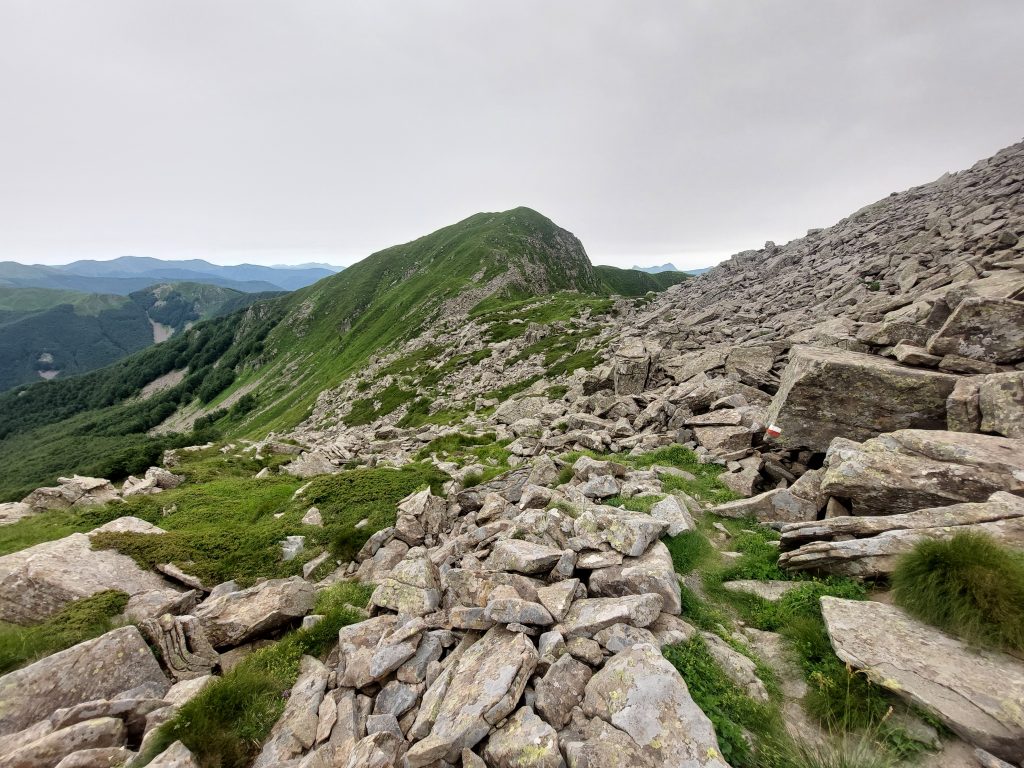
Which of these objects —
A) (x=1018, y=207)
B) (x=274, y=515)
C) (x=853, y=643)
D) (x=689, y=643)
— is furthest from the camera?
(x=1018, y=207)

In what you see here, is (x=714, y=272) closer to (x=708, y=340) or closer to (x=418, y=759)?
(x=708, y=340)

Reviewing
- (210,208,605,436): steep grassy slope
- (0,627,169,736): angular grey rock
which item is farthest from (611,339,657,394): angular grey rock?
(210,208,605,436): steep grassy slope

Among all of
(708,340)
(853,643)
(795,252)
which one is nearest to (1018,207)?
(708,340)

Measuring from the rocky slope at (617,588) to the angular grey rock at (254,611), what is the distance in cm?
7

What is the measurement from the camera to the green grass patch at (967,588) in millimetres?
6188

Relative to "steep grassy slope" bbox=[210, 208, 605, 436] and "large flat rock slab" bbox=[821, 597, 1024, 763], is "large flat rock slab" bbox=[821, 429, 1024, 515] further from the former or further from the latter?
"steep grassy slope" bbox=[210, 208, 605, 436]

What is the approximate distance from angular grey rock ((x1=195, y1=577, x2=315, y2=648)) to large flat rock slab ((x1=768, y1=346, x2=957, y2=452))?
1755 cm

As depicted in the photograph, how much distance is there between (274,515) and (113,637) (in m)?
11.8

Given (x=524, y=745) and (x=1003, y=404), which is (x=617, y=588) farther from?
(x=1003, y=404)

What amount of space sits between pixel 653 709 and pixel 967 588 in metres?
5.66

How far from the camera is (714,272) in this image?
77.6 metres

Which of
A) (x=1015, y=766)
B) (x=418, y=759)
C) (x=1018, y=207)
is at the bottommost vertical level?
(x=418, y=759)

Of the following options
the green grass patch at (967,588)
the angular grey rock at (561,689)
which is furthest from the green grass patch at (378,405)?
the green grass patch at (967,588)

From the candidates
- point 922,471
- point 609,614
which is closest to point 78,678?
point 609,614
